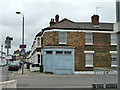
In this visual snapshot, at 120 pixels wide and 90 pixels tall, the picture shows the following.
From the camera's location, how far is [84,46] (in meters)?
26.4

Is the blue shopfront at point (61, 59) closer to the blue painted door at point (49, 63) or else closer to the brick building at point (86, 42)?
the blue painted door at point (49, 63)

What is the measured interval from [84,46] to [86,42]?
2.19 feet

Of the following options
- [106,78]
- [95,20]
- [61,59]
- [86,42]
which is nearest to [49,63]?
[61,59]

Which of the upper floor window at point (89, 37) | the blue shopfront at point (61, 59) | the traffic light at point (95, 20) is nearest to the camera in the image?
the blue shopfront at point (61, 59)

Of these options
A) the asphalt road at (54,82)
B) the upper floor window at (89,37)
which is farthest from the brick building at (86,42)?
the asphalt road at (54,82)

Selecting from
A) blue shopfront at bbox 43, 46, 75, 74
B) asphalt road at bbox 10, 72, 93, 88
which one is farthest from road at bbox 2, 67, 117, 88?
blue shopfront at bbox 43, 46, 75, 74

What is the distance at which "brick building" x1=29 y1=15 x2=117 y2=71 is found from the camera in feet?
85.6

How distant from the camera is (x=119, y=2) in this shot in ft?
18.6

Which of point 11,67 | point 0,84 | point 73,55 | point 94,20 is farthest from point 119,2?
point 11,67

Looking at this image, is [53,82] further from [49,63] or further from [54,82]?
[49,63]

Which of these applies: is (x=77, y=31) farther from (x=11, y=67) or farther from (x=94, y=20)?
(x=11, y=67)

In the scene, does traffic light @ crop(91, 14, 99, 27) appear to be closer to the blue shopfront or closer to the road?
the blue shopfront

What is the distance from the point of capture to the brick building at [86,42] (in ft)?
85.6

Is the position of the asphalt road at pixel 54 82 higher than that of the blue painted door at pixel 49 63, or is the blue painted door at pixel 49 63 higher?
the blue painted door at pixel 49 63
